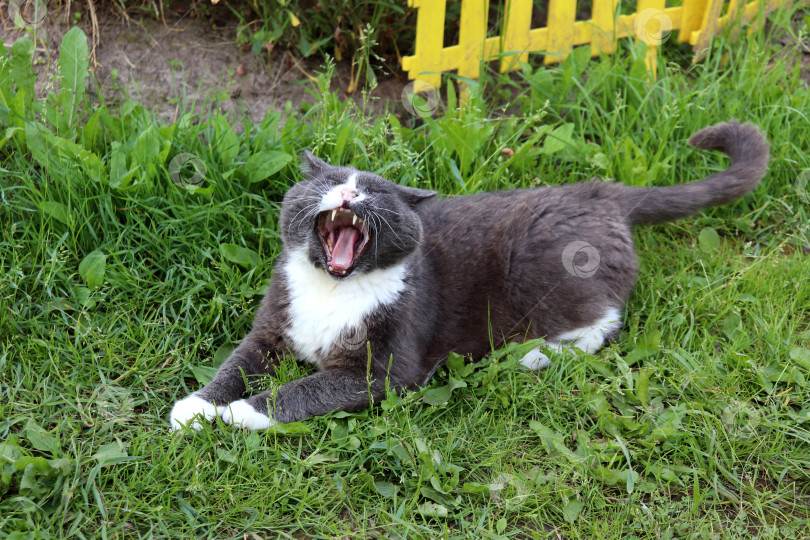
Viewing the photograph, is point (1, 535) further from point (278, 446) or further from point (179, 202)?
point (179, 202)

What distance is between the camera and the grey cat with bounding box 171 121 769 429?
108 inches

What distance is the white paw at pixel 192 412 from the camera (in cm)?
262

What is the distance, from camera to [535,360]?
10.1 ft

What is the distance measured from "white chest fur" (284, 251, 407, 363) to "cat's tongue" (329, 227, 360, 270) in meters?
0.09

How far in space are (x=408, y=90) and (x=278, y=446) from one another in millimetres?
2230

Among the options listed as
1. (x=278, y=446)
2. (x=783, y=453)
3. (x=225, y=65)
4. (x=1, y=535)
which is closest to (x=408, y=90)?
(x=225, y=65)
